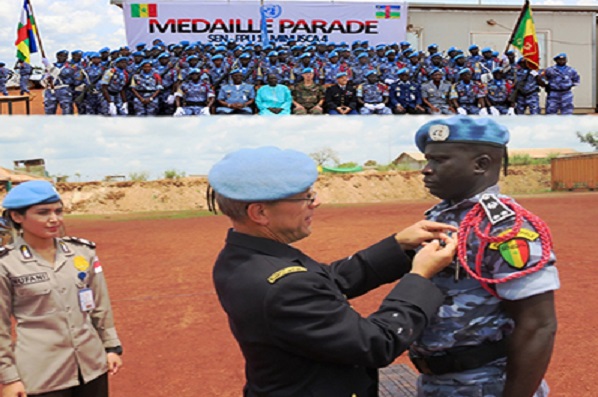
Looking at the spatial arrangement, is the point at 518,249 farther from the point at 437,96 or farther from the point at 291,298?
the point at 437,96

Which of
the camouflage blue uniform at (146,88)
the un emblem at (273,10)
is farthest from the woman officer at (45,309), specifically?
the un emblem at (273,10)

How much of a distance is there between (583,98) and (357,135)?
12.9 meters

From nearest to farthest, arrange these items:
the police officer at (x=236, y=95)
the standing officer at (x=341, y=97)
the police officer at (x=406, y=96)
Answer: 1. the police officer at (x=236, y=95)
2. the standing officer at (x=341, y=97)
3. the police officer at (x=406, y=96)

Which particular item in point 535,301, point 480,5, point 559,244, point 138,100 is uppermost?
point 480,5

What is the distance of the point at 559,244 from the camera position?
9.74 m

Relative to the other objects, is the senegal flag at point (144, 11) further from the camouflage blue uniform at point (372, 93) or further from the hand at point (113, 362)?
the hand at point (113, 362)

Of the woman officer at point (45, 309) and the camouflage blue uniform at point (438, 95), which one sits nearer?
the woman officer at point (45, 309)

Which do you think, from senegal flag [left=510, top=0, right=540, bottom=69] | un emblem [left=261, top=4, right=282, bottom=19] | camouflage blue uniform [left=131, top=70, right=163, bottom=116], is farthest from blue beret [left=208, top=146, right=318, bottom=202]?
un emblem [left=261, top=4, right=282, bottom=19]

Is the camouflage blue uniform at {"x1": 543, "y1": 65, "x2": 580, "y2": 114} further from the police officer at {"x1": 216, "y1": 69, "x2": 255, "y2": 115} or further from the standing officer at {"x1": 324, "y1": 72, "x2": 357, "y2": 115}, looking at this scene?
the police officer at {"x1": 216, "y1": 69, "x2": 255, "y2": 115}

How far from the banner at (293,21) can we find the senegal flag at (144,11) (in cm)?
79

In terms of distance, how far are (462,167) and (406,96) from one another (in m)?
13.6

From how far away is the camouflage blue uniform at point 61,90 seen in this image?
555 inches

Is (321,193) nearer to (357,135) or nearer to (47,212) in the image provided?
(357,135)

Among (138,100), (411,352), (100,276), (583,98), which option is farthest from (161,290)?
(583,98)
